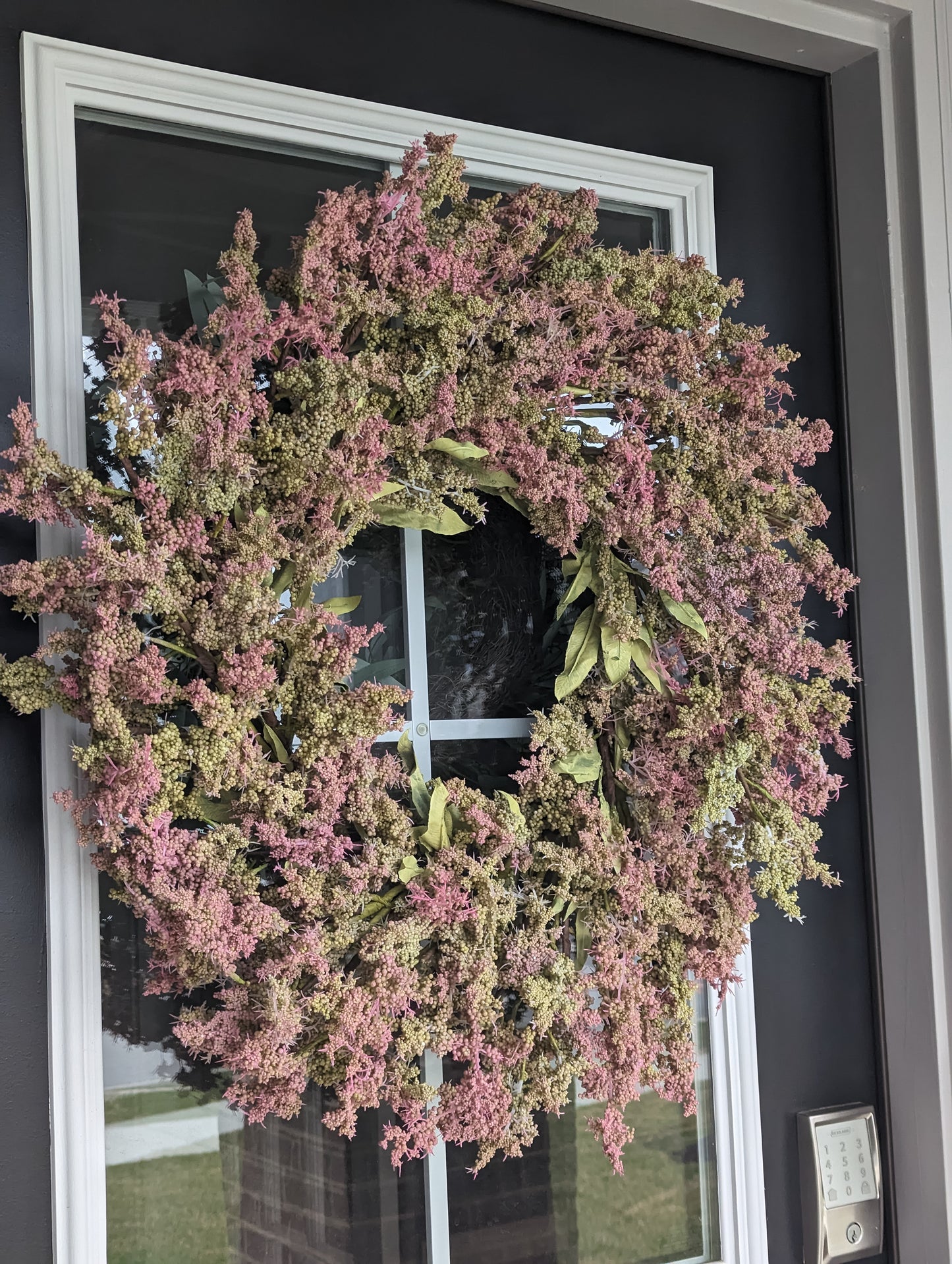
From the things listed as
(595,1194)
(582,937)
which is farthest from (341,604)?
(595,1194)

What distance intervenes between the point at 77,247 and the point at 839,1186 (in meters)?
1.41

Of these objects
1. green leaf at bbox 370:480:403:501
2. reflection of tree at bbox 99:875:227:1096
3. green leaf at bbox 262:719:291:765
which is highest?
green leaf at bbox 370:480:403:501

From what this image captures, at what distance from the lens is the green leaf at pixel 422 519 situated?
1124 millimetres

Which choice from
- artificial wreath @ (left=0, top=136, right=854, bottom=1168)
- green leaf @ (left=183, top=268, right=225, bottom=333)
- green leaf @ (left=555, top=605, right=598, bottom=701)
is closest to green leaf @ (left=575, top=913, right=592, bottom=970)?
artificial wreath @ (left=0, top=136, right=854, bottom=1168)

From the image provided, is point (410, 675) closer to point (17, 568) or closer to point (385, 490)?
point (385, 490)

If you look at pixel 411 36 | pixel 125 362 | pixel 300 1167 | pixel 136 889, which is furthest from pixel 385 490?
pixel 300 1167

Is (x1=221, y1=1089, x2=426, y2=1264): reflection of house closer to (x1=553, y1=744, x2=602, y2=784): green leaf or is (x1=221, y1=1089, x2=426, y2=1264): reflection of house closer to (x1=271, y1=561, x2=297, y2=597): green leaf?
(x1=553, y1=744, x2=602, y2=784): green leaf

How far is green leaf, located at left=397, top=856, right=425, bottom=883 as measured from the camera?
3.53ft

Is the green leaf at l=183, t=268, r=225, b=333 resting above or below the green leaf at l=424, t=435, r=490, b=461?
above

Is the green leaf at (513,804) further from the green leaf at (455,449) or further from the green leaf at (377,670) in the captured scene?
the green leaf at (455,449)

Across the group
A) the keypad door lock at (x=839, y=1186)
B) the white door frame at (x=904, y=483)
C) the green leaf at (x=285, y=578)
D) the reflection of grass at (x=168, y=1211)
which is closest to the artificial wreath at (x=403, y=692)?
the green leaf at (x=285, y=578)

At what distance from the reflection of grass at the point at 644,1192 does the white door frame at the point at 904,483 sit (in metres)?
0.30

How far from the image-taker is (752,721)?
3.94ft

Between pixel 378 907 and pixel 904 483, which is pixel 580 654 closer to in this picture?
pixel 378 907
